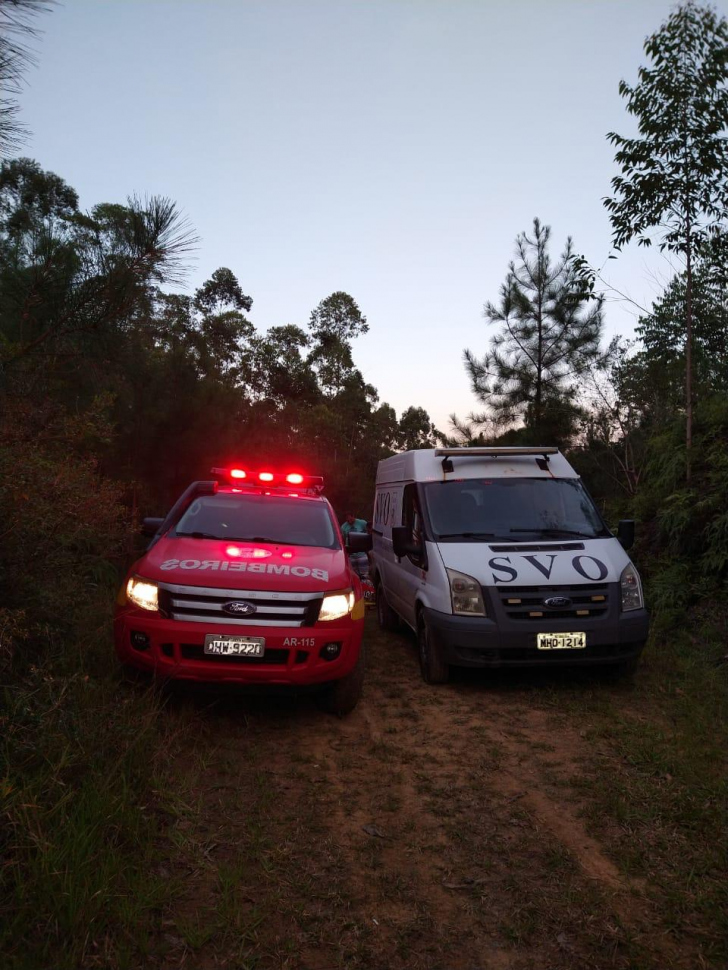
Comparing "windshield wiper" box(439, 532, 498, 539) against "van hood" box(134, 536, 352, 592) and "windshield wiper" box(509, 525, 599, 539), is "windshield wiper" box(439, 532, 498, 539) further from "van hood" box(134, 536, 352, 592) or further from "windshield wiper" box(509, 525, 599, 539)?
"van hood" box(134, 536, 352, 592)

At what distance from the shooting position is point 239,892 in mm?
2830

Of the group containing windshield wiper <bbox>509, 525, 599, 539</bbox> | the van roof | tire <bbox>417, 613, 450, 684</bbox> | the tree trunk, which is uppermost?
the tree trunk

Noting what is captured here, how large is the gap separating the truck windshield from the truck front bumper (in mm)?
1191

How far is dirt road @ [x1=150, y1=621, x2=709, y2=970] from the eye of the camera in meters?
2.54

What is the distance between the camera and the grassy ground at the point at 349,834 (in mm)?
2527

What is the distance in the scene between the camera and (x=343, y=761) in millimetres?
4355

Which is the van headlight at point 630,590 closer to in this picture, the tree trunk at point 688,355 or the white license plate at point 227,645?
the white license plate at point 227,645

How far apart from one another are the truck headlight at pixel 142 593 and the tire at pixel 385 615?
4.49m

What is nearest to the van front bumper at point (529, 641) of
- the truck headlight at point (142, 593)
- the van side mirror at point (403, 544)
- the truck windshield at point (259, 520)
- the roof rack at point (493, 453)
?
the van side mirror at point (403, 544)

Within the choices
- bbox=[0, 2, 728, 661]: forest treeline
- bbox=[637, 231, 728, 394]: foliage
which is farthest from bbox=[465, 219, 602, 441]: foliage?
bbox=[637, 231, 728, 394]: foliage

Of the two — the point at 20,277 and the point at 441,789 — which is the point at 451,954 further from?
the point at 20,277

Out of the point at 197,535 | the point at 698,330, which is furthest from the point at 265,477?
the point at 698,330

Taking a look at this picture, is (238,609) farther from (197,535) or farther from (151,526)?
(151,526)

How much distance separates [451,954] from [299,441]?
27.8 meters
